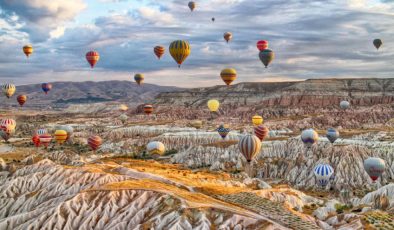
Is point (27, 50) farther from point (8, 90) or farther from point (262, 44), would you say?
point (262, 44)

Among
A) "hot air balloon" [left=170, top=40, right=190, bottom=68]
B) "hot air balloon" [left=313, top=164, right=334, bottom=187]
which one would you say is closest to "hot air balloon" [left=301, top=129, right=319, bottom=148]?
"hot air balloon" [left=313, top=164, right=334, bottom=187]

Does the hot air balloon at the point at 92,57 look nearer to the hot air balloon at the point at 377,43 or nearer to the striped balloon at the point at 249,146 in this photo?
the striped balloon at the point at 249,146

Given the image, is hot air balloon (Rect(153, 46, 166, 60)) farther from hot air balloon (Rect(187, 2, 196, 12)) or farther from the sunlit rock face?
the sunlit rock face

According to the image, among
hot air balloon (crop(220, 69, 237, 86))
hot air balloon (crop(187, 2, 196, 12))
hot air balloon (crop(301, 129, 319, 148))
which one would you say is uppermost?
hot air balloon (crop(187, 2, 196, 12))

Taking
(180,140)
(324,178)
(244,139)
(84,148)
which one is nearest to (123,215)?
(244,139)

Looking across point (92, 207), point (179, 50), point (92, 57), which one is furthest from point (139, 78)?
point (92, 207)

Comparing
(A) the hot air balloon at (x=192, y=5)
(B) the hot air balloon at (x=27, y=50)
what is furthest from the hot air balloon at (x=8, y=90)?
(A) the hot air balloon at (x=192, y=5)
